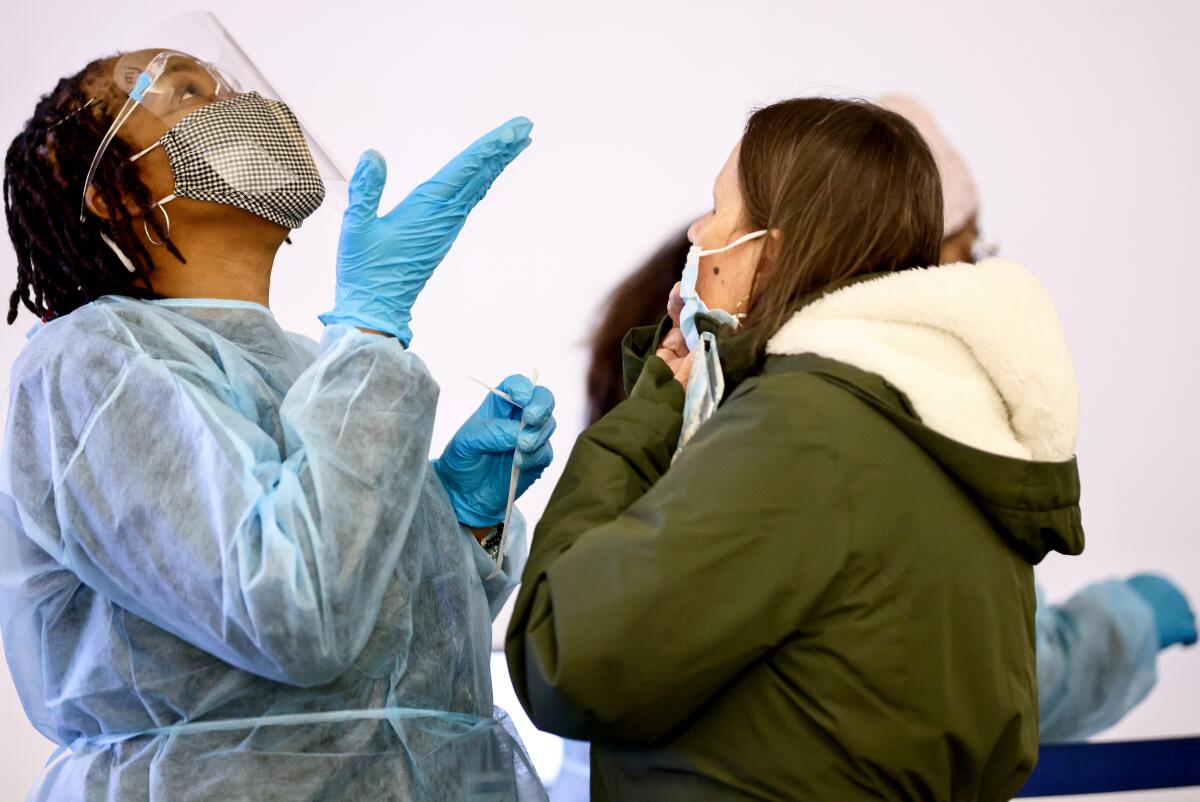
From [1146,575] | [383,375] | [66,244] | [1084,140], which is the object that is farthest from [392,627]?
[1084,140]

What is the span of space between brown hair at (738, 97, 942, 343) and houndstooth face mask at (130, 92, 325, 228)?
492 millimetres

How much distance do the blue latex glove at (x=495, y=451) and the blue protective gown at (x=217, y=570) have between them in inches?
8.2

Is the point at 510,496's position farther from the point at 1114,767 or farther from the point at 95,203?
the point at 1114,767

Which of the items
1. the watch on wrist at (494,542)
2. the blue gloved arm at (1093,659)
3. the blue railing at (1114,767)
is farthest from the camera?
the blue railing at (1114,767)

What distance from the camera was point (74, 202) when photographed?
1.21 m

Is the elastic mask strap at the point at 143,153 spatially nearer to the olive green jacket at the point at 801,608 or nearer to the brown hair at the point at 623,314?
the olive green jacket at the point at 801,608

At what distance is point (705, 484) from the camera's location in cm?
95

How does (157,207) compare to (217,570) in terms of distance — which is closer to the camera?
(217,570)

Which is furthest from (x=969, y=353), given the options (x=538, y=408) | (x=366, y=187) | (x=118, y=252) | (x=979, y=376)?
(x=118, y=252)

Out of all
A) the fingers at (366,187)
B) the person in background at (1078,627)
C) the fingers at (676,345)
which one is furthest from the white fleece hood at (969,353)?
the person in background at (1078,627)

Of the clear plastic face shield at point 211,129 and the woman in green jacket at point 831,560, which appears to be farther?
the clear plastic face shield at point 211,129

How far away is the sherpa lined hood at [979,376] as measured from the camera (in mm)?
998

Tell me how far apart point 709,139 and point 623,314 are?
50cm

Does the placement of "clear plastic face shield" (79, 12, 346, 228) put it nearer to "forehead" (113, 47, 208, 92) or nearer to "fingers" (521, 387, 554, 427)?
"forehead" (113, 47, 208, 92)
